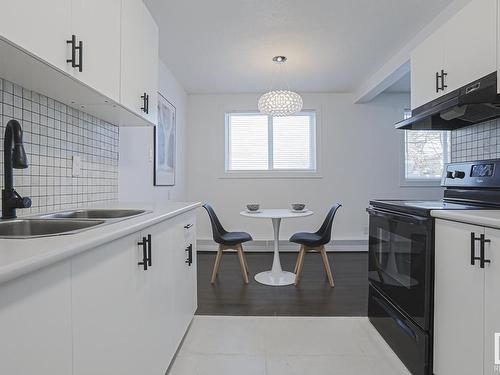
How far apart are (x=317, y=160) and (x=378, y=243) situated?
8.93 ft

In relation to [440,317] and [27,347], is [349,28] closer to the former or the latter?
[440,317]

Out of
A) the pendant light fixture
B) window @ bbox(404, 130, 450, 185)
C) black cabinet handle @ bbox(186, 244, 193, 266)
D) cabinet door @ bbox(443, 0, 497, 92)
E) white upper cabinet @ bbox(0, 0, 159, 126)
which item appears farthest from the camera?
window @ bbox(404, 130, 450, 185)

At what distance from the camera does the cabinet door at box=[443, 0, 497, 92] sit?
155 cm

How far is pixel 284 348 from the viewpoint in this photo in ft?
6.11

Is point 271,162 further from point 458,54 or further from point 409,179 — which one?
point 458,54

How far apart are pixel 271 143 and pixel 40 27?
12.6 ft

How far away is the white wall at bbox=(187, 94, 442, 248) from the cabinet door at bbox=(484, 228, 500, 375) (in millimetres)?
3480

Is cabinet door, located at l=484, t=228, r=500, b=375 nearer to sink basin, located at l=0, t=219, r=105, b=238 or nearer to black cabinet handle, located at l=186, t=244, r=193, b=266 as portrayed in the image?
sink basin, located at l=0, t=219, r=105, b=238

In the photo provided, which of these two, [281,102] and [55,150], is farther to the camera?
[281,102]

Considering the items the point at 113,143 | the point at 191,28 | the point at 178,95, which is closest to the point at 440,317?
the point at 113,143

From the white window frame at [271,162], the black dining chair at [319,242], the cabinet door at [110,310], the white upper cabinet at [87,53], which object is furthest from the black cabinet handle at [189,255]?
the white window frame at [271,162]

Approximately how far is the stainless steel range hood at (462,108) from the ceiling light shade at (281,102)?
140cm

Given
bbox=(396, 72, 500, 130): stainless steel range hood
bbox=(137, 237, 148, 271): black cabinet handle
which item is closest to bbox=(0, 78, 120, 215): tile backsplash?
bbox=(137, 237, 148, 271): black cabinet handle

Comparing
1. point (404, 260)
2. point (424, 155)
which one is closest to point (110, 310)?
point (404, 260)
